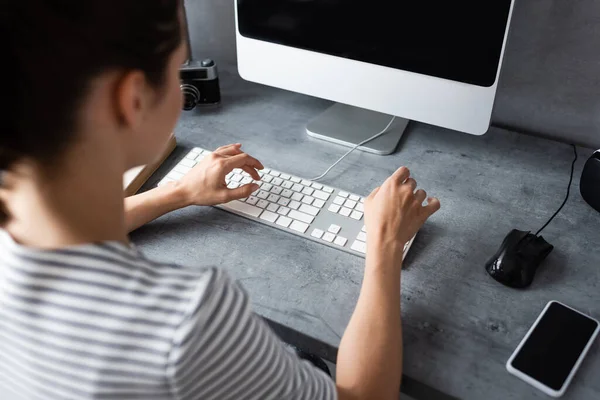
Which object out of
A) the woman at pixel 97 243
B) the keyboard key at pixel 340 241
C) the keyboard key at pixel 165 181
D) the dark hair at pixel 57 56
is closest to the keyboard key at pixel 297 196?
the keyboard key at pixel 340 241

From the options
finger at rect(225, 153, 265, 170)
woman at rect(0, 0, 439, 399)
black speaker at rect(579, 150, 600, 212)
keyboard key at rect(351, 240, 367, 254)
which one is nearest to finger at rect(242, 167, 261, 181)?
finger at rect(225, 153, 265, 170)

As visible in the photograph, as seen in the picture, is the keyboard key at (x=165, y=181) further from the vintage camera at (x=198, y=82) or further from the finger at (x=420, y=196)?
the finger at (x=420, y=196)

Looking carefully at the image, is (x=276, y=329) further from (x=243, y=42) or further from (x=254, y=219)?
(x=243, y=42)

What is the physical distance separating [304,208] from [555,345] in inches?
15.8

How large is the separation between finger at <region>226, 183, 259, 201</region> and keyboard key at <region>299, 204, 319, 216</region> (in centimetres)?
9

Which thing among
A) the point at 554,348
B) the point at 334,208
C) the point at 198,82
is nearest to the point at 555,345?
the point at 554,348

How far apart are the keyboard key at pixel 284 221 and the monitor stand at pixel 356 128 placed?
0.25m

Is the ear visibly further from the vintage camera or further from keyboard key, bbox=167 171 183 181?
the vintage camera

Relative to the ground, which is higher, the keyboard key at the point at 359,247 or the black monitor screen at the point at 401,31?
the black monitor screen at the point at 401,31

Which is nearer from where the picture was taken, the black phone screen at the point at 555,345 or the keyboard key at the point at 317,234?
the black phone screen at the point at 555,345

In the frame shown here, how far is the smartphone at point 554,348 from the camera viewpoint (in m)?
0.62

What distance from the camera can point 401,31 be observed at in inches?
33.8

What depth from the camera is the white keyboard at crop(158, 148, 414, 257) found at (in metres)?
0.80

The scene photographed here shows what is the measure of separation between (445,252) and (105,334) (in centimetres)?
52
